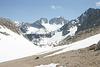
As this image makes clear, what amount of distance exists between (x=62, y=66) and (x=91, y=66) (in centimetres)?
412

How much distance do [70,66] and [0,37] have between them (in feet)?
175

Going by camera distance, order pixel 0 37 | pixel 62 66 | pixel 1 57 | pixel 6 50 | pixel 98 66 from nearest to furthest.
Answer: pixel 98 66
pixel 62 66
pixel 1 57
pixel 6 50
pixel 0 37

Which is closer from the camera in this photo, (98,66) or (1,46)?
(98,66)

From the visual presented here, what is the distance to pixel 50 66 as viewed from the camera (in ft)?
59.3

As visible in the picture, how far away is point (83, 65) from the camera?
1470 cm

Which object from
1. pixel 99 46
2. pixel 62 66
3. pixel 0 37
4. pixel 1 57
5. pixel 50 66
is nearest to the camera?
pixel 62 66

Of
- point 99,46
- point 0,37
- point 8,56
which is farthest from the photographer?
point 0,37

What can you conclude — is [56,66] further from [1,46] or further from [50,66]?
[1,46]

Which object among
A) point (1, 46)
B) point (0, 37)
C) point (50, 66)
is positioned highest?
point (0, 37)

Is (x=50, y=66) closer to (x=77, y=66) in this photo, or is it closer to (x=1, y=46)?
(x=77, y=66)

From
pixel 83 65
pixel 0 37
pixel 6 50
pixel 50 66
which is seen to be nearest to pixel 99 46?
pixel 83 65

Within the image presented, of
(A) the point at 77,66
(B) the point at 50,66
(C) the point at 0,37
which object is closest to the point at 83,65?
(A) the point at 77,66

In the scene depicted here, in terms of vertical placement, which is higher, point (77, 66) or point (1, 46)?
point (1, 46)

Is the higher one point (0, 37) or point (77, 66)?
point (0, 37)
